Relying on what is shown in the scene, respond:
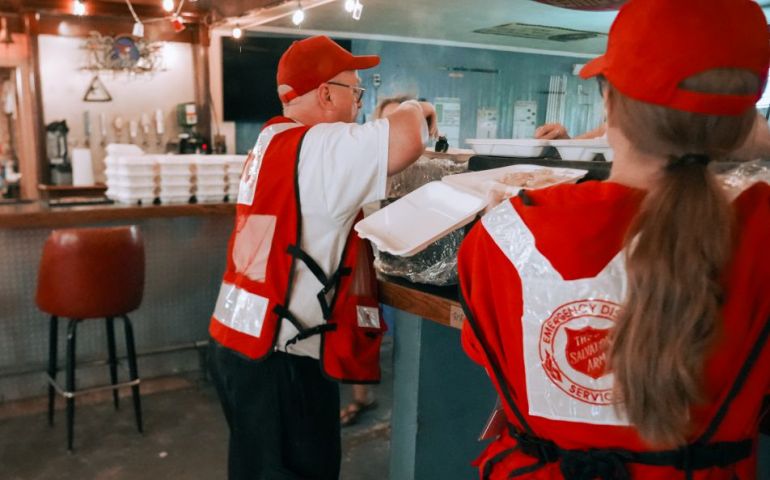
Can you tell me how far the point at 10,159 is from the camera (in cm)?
629

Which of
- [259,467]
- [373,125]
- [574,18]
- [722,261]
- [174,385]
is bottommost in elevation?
[174,385]

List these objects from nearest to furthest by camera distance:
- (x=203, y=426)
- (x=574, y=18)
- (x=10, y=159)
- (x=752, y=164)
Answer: (x=752, y=164)
(x=203, y=426)
(x=574, y=18)
(x=10, y=159)

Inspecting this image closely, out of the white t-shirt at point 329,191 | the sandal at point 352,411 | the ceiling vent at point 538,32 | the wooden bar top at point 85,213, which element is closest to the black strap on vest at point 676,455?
the white t-shirt at point 329,191

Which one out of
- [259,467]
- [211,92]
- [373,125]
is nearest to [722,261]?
[373,125]

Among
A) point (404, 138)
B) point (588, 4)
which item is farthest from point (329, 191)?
point (588, 4)

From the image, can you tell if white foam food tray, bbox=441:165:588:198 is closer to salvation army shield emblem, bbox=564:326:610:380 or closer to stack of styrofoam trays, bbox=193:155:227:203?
salvation army shield emblem, bbox=564:326:610:380

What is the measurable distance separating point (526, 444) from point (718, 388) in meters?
0.28

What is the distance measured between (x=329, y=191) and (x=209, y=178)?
241 cm

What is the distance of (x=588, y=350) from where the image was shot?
0.91 meters

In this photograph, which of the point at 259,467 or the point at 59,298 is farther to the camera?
the point at 59,298

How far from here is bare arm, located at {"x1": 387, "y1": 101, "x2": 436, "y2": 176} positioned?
1.50 m

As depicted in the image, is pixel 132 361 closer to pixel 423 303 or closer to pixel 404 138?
pixel 423 303

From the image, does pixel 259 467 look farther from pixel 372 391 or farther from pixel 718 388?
pixel 372 391

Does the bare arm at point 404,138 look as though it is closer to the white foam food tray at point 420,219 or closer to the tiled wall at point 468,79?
the white foam food tray at point 420,219
